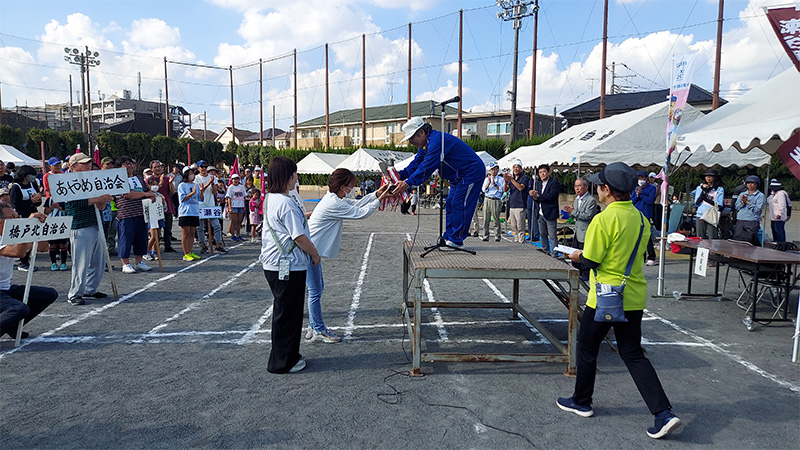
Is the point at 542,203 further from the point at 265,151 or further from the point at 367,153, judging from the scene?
the point at 265,151

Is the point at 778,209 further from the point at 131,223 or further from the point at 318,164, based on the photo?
the point at 318,164

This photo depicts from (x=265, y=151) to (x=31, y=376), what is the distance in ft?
153

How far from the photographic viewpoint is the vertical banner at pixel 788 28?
187 inches

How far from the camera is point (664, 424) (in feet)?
10.7

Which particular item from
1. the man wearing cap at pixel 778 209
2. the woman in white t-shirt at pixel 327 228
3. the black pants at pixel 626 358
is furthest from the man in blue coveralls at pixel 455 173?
the man wearing cap at pixel 778 209

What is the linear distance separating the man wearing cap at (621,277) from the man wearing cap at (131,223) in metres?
7.55

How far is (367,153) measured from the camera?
28.0 meters

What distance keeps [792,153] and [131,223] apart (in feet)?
32.4

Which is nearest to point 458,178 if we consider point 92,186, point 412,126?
point 412,126

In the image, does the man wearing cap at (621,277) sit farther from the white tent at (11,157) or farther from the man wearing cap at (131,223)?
the white tent at (11,157)

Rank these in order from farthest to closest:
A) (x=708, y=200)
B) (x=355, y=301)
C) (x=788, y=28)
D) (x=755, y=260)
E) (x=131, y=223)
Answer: (x=708, y=200) → (x=131, y=223) → (x=355, y=301) → (x=755, y=260) → (x=788, y=28)

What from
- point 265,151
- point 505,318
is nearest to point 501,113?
point 265,151

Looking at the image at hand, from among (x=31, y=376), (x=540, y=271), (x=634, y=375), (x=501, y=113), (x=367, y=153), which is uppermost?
(x=501, y=113)

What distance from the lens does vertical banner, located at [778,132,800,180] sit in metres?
5.32
